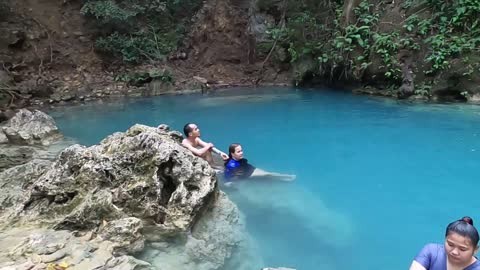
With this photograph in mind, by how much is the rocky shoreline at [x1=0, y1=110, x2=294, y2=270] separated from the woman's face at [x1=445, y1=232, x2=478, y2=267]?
2.04 m

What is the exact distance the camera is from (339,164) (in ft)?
23.7

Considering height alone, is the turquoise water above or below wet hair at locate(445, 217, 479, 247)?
below

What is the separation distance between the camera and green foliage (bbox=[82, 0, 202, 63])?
15.2 meters

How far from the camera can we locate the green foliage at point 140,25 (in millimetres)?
15211

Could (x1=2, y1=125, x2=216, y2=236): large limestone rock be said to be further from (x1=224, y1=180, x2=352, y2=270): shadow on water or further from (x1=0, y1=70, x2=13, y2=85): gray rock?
(x1=0, y1=70, x2=13, y2=85): gray rock

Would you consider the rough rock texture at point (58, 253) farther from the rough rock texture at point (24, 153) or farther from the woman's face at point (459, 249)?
the rough rock texture at point (24, 153)

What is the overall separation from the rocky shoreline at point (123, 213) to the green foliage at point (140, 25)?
1114 cm

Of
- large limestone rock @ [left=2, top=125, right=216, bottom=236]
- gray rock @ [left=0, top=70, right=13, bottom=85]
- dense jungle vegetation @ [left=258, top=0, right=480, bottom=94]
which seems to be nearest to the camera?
large limestone rock @ [left=2, top=125, right=216, bottom=236]

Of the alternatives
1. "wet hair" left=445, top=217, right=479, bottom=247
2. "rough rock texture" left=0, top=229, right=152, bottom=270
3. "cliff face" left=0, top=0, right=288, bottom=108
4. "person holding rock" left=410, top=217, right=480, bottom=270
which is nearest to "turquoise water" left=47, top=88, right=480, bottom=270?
"rough rock texture" left=0, top=229, right=152, bottom=270

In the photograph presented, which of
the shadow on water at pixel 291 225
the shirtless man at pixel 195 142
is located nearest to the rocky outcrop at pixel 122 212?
the shadow on water at pixel 291 225

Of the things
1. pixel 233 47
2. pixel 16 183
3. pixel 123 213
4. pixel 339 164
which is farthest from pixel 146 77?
pixel 123 213

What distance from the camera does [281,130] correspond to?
31.0 ft

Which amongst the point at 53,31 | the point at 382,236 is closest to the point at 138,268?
the point at 382,236

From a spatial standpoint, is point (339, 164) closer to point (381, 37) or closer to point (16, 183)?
point (16, 183)
